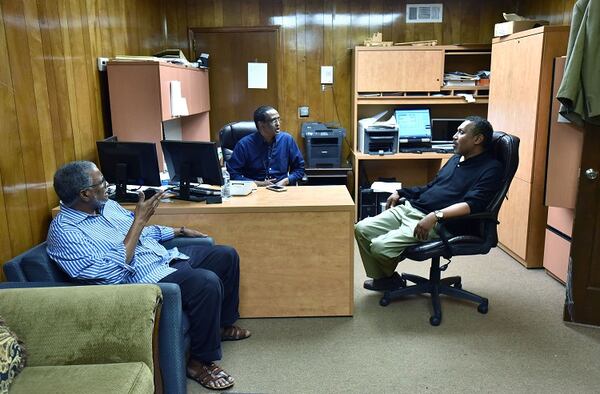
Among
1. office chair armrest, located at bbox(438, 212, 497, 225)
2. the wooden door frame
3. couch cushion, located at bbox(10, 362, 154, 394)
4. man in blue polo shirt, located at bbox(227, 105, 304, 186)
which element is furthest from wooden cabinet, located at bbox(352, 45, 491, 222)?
couch cushion, located at bbox(10, 362, 154, 394)

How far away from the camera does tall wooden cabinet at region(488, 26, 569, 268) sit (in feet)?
11.1

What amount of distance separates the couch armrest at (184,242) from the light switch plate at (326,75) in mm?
2820

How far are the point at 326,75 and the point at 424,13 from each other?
3.59 ft

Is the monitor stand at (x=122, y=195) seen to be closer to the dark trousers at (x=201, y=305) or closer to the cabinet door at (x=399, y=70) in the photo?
the dark trousers at (x=201, y=305)

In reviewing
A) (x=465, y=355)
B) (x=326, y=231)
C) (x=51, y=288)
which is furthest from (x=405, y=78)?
(x=51, y=288)

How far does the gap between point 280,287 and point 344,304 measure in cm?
38

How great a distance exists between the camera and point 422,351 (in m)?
2.59

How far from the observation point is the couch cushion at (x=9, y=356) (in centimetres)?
157

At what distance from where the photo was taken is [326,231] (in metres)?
2.79

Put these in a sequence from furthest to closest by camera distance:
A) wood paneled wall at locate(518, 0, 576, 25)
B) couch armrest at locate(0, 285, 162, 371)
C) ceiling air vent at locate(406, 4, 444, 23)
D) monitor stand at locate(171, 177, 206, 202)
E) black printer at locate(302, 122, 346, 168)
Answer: ceiling air vent at locate(406, 4, 444, 23)
black printer at locate(302, 122, 346, 168)
wood paneled wall at locate(518, 0, 576, 25)
monitor stand at locate(171, 177, 206, 202)
couch armrest at locate(0, 285, 162, 371)

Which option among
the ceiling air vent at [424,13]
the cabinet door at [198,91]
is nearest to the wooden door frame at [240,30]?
the cabinet door at [198,91]

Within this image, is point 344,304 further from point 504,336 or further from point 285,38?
point 285,38

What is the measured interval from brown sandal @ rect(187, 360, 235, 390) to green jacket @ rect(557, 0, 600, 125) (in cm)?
224

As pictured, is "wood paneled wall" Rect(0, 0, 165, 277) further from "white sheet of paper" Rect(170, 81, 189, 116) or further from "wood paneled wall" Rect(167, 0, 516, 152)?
"wood paneled wall" Rect(167, 0, 516, 152)
